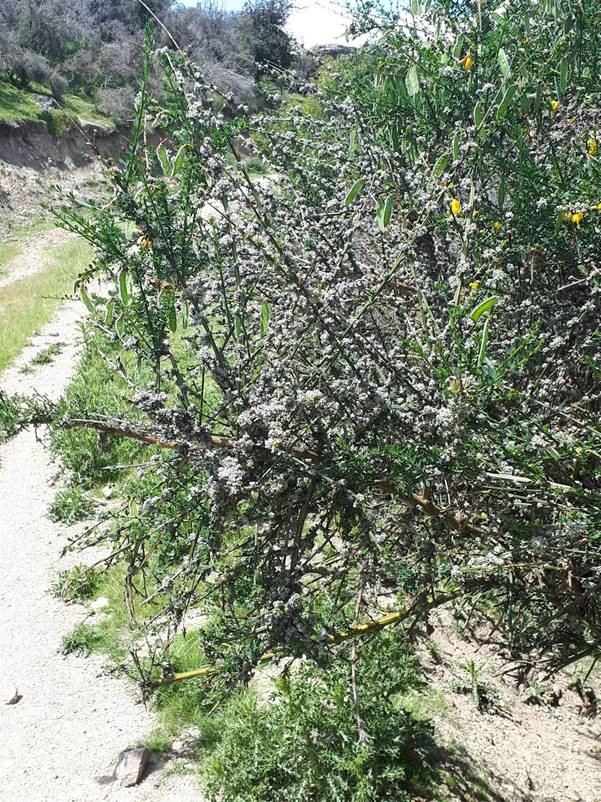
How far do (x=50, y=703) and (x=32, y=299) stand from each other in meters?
10.4

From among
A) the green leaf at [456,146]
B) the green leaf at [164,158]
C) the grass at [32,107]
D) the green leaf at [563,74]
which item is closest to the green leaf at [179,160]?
the green leaf at [164,158]

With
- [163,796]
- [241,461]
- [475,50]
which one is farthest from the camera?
[163,796]

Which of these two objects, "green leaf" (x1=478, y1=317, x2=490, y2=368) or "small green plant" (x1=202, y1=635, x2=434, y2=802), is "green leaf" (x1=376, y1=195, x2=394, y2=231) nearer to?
"green leaf" (x1=478, y1=317, x2=490, y2=368)

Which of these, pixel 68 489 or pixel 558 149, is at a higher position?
pixel 558 149

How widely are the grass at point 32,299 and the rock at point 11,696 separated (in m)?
6.41

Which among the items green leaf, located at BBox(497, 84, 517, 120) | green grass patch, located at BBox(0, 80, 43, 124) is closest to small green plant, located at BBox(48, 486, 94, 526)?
green leaf, located at BBox(497, 84, 517, 120)

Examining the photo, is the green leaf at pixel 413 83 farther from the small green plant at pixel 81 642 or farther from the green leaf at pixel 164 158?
the small green plant at pixel 81 642

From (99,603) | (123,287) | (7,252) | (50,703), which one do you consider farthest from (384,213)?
(7,252)

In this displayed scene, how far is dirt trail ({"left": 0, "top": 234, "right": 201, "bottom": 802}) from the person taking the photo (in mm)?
4211

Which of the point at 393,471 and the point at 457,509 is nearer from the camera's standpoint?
the point at 393,471

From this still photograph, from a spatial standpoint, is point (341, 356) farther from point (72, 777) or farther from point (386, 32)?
point (72, 777)

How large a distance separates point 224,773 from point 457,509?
89.3 inches

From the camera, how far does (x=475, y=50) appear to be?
2793mm

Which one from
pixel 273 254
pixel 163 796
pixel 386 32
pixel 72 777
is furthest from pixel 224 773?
pixel 386 32
